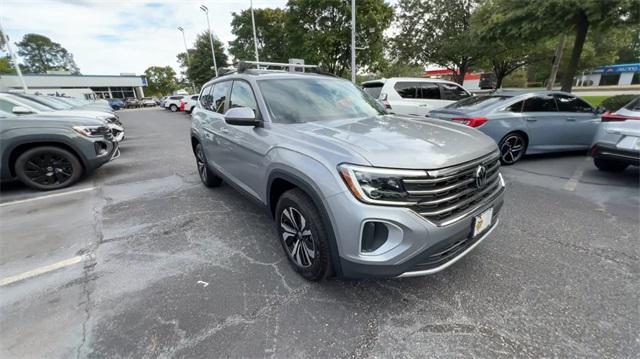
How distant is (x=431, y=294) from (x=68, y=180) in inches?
243

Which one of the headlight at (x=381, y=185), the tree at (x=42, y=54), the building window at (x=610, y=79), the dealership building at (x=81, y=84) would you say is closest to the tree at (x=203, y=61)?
the dealership building at (x=81, y=84)

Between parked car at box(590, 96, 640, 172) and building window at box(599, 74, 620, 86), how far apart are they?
251ft

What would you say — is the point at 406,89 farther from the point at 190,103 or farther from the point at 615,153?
the point at 190,103

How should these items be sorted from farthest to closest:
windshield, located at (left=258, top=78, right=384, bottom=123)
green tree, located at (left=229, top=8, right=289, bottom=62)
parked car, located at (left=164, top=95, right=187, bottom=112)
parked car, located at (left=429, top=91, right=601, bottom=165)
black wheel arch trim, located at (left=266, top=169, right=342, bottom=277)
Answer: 1. green tree, located at (left=229, top=8, right=289, bottom=62)
2. parked car, located at (left=164, top=95, right=187, bottom=112)
3. parked car, located at (left=429, top=91, right=601, bottom=165)
4. windshield, located at (left=258, top=78, right=384, bottom=123)
5. black wheel arch trim, located at (left=266, top=169, right=342, bottom=277)

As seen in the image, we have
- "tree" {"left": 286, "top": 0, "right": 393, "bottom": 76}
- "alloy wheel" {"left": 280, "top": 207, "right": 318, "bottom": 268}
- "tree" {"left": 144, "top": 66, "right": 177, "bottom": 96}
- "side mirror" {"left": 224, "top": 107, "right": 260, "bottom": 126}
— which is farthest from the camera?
"tree" {"left": 144, "top": 66, "right": 177, "bottom": 96}

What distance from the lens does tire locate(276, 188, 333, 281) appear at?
206cm

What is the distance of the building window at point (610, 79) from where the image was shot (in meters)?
55.8

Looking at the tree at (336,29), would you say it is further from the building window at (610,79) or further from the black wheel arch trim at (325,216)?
the building window at (610,79)

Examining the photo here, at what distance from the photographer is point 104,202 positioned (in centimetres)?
432

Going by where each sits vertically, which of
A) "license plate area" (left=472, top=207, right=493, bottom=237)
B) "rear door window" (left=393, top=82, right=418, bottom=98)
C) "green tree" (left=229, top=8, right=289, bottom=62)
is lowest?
"license plate area" (left=472, top=207, right=493, bottom=237)

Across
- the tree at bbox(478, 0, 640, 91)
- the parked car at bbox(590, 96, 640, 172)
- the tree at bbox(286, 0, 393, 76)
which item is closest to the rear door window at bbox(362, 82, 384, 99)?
the parked car at bbox(590, 96, 640, 172)

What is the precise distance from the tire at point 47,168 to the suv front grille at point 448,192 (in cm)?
588

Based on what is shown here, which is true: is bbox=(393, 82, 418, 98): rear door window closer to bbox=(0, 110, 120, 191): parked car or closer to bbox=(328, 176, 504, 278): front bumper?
bbox=(328, 176, 504, 278): front bumper

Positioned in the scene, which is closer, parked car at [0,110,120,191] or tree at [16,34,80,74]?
parked car at [0,110,120,191]
